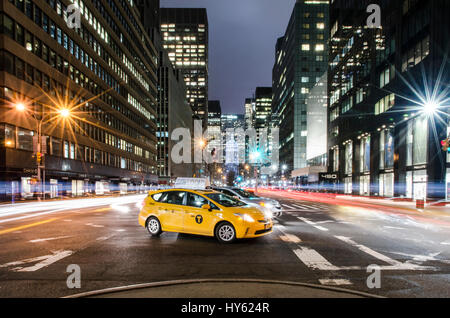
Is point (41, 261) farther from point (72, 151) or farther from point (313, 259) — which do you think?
point (72, 151)

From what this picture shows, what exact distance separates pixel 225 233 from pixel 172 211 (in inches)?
78.3

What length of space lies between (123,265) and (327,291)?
4210 mm

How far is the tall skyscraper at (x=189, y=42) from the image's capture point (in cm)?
18875

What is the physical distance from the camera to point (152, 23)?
95062mm

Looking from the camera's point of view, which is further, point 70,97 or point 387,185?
point 70,97

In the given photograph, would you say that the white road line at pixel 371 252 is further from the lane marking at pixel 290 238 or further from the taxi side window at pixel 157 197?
the taxi side window at pixel 157 197

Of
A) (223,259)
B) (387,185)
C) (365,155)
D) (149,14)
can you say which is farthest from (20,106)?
(149,14)

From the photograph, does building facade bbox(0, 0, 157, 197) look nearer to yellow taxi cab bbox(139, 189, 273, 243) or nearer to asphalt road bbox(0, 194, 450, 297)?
yellow taxi cab bbox(139, 189, 273, 243)

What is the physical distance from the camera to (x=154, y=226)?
10227 millimetres

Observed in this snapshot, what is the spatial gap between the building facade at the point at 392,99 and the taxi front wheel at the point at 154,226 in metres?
30.6

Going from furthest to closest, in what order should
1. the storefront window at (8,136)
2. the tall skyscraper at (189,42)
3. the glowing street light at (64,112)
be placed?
the tall skyscraper at (189,42)
the glowing street light at (64,112)
the storefront window at (8,136)

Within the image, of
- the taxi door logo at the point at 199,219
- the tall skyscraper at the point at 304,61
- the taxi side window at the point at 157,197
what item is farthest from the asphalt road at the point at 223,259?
the tall skyscraper at the point at 304,61

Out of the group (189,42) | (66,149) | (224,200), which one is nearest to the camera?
(224,200)

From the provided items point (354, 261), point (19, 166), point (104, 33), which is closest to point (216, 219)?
point (354, 261)
